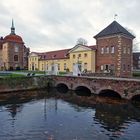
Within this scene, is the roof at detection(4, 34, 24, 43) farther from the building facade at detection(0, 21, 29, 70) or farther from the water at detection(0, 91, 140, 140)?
the water at detection(0, 91, 140, 140)

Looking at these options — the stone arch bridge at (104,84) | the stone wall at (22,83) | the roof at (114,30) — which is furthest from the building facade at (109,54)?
the stone wall at (22,83)

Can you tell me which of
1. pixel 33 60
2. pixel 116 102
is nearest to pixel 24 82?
pixel 116 102

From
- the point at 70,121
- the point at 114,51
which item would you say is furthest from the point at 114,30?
the point at 70,121

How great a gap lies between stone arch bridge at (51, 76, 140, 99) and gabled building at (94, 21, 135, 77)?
32.2ft

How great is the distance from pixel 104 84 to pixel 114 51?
13.8 meters

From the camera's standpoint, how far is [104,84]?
24.7 meters

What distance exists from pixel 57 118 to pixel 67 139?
13.9 ft

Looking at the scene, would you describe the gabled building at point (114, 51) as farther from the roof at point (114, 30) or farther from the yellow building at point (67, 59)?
the yellow building at point (67, 59)

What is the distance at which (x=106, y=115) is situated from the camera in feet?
54.6

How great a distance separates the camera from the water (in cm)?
1195

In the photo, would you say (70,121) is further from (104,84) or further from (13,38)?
(13,38)

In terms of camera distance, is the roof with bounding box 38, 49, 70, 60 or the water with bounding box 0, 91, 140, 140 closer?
the water with bounding box 0, 91, 140, 140

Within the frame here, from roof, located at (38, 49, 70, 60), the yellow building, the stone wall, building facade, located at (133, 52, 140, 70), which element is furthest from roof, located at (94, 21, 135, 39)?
building facade, located at (133, 52, 140, 70)

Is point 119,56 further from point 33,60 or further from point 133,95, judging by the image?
point 33,60
